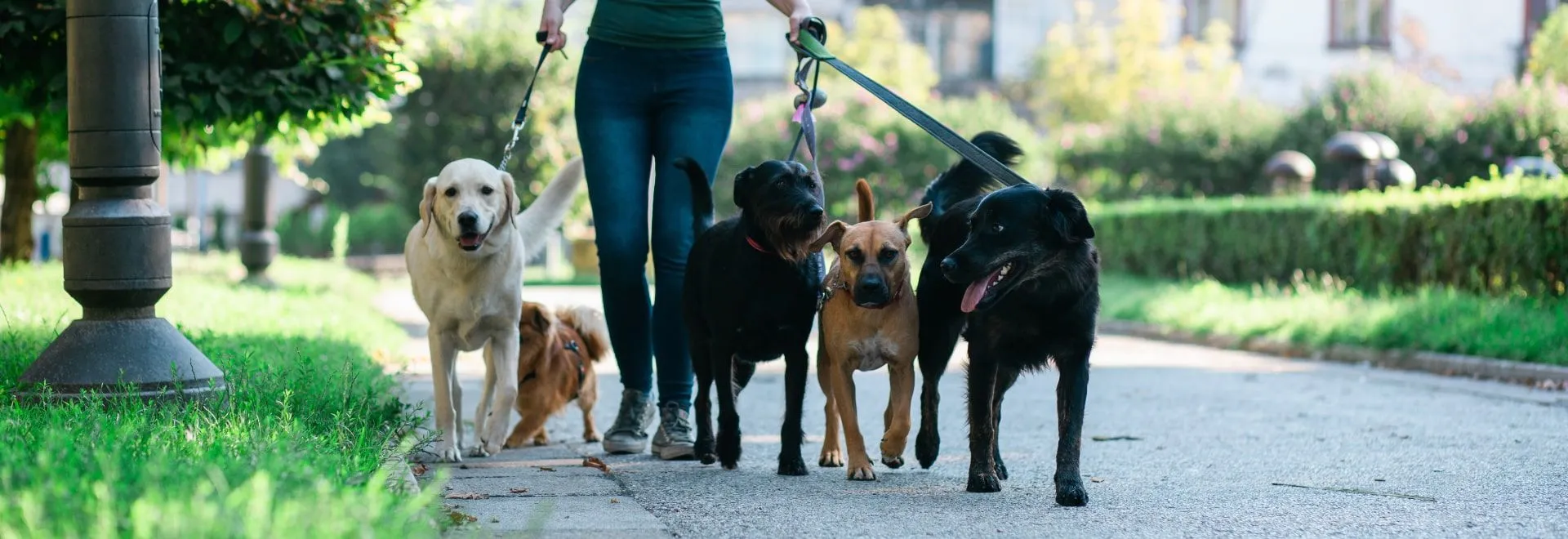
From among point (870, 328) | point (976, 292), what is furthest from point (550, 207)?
point (976, 292)

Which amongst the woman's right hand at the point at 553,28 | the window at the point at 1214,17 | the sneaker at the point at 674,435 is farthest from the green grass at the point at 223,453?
the window at the point at 1214,17

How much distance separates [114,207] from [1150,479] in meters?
3.32

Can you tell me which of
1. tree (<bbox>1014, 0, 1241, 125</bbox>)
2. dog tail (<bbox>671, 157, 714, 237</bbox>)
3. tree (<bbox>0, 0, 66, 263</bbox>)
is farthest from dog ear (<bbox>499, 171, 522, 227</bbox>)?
tree (<bbox>1014, 0, 1241, 125</bbox>)

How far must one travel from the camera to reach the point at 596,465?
17.8ft

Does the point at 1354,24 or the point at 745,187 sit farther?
the point at 1354,24

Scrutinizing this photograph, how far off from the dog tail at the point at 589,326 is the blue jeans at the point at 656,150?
962 mm

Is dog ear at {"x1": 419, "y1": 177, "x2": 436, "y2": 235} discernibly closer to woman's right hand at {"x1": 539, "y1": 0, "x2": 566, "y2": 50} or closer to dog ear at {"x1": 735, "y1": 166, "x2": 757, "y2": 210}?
woman's right hand at {"x1": 539, "y1": 0, "x2": 566, "y2": 50}

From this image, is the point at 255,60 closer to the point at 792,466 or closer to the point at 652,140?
the point at 652,140

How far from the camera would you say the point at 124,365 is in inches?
194

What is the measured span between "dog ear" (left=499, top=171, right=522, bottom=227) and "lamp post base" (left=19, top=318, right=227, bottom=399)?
42.6 inches

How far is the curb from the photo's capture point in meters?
9.05

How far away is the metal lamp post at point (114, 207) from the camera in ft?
16.4

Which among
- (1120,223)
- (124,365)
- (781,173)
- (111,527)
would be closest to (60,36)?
(124,365)

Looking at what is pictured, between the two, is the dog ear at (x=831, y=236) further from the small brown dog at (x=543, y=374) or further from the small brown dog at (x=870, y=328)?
the small brown dog at (x=543, y=374)
